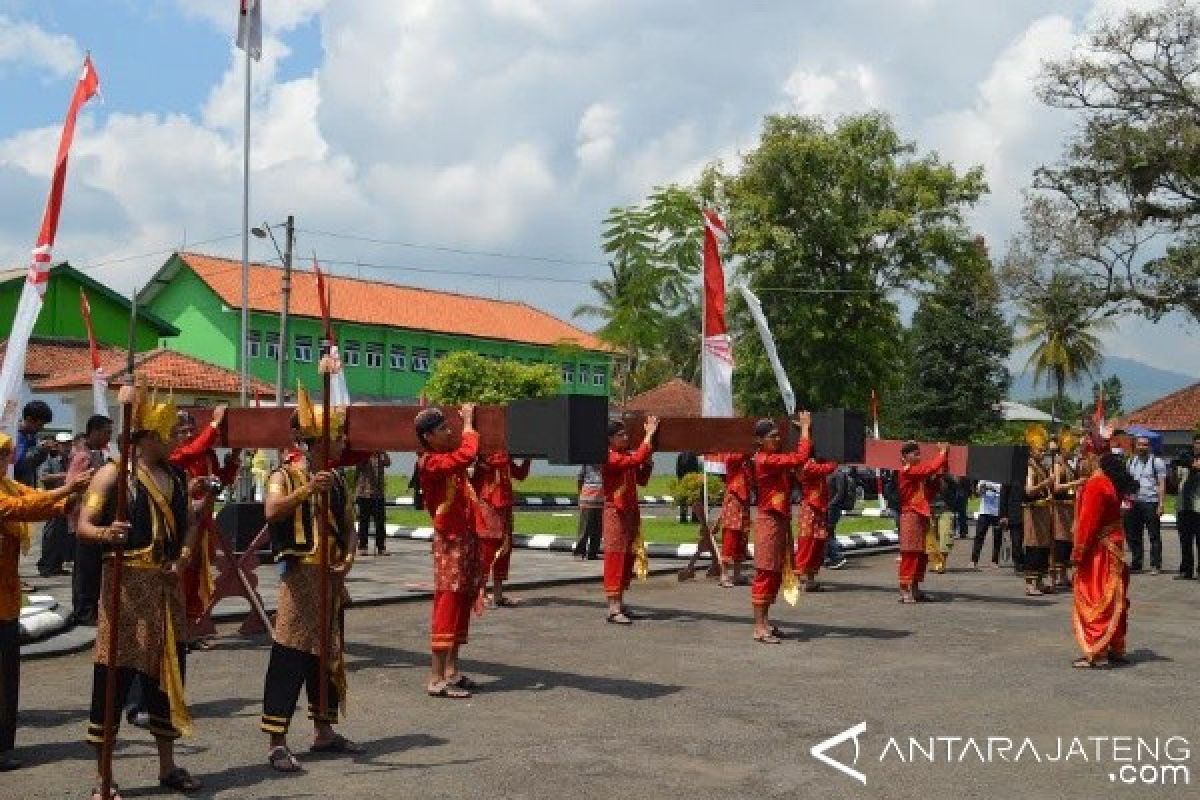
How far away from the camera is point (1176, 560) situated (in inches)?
805

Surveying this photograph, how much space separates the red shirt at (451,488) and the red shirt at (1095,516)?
4852 mm

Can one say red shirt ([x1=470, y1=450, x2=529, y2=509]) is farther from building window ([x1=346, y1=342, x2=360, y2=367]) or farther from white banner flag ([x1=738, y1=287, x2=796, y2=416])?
building window ([x1=346, y1=342, x2=360, y2=367])

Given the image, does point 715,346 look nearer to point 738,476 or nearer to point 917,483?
point 738,476

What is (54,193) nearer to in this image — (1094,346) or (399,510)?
(399,510)

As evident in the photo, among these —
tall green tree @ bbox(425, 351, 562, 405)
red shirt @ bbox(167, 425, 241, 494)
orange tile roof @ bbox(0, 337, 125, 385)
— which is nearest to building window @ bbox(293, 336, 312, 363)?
tall green tree @ bbox(425, 351, 562, 405)

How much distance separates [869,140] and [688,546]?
26.9 metres

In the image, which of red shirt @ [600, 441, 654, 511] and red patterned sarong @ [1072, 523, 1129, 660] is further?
red shirt @ [600, 441, 654, 511]

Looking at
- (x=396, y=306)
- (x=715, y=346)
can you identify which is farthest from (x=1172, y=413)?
(x=715, y=346)

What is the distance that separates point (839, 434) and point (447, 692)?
455 centimetres

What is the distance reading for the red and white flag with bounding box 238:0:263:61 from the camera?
3027 cm

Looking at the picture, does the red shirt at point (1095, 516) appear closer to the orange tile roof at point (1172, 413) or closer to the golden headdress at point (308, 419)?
the golden headdress at point (308, 419)

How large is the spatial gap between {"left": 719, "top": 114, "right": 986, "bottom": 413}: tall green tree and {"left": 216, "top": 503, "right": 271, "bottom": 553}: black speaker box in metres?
30.6

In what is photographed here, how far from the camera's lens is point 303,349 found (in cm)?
5588

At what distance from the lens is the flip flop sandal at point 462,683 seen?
873cm
